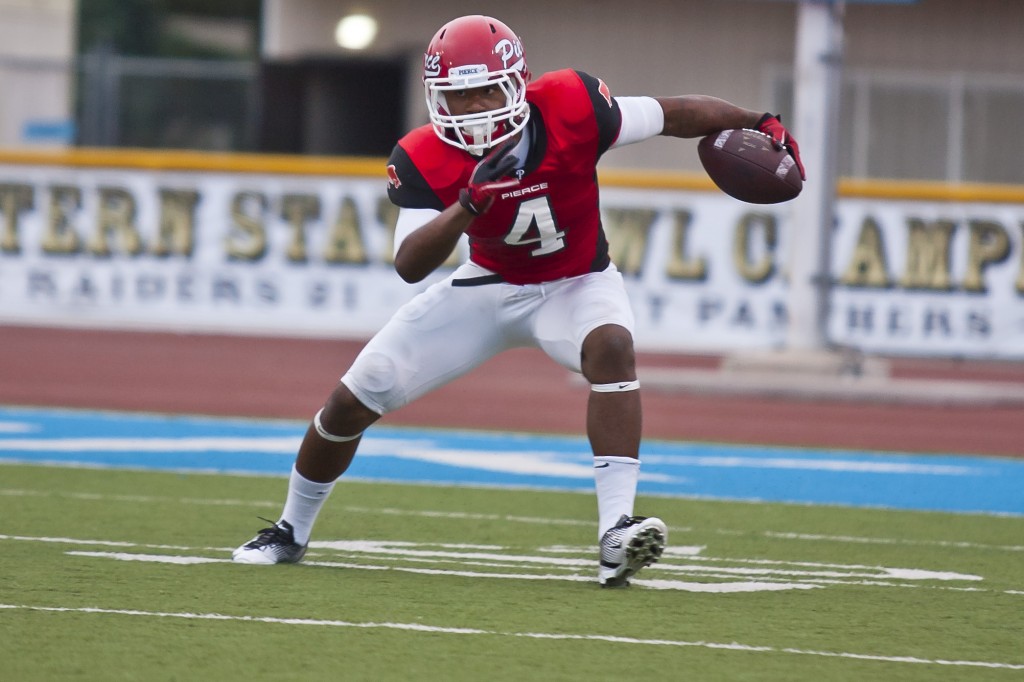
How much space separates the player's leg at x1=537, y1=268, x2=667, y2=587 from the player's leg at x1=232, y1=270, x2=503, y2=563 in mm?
256

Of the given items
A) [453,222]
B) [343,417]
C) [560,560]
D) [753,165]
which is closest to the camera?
[453,222]

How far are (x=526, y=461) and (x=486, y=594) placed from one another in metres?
3.76

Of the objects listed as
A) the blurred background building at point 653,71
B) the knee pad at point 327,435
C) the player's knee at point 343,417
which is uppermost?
the blurred background building at point 653,71

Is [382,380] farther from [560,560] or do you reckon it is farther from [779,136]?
[779,136]

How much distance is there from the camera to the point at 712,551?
20.5 feet

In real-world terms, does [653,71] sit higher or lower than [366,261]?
higher

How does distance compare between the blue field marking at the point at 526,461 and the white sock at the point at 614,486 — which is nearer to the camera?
the white sock at the point at 614,486

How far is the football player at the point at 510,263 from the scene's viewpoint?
5.30 metres

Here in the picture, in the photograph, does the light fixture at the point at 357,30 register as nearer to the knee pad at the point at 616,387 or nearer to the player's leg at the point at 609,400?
the player's leg at the point at 609,400

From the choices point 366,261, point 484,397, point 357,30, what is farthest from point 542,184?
point 357,30

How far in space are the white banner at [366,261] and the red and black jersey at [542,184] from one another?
9688mm

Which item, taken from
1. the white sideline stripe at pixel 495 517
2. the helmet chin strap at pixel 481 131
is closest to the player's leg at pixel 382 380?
the helmet chin strap at pixel 481 131

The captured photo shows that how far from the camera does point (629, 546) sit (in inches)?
202

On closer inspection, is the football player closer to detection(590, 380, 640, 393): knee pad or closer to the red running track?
detection(590, 380, 640, 393): knee pad
